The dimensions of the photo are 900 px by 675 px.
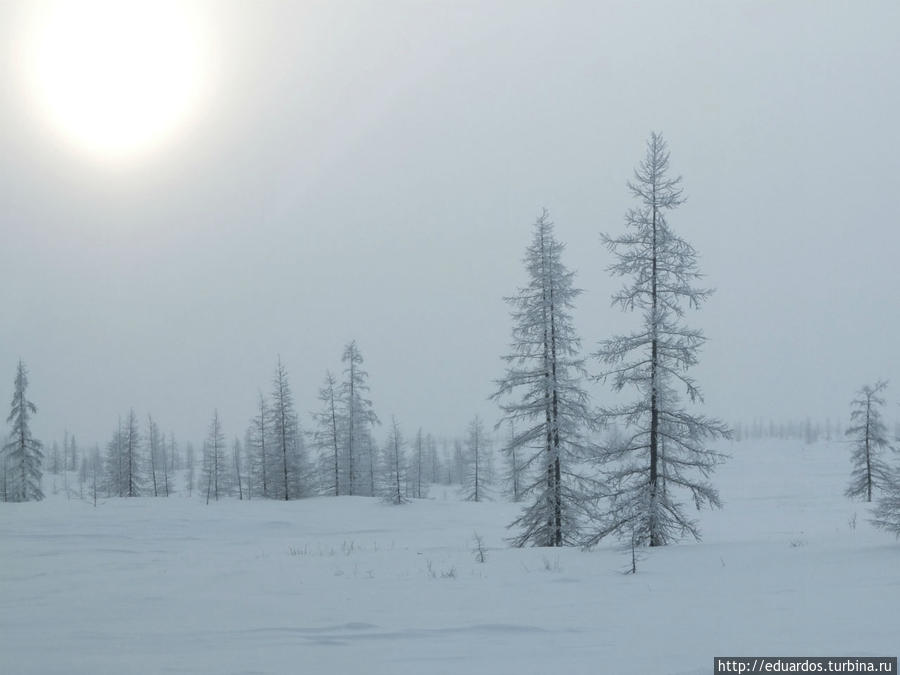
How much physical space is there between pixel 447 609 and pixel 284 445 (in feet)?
141

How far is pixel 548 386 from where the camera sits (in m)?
22.1

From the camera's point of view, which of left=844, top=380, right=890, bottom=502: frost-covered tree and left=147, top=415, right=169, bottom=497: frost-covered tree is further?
left=147, top=415, right=169, bottom=497: frost-covered tree

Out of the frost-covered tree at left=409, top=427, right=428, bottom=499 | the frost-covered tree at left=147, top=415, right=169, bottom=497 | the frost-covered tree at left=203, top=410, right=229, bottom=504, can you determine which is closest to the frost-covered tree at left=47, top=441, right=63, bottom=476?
the frost-covered tree at left=147, top=415, right=169, bottom=497

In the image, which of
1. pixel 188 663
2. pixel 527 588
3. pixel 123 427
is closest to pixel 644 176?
pixel 527 588

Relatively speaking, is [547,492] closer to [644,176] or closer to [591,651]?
[644,176]

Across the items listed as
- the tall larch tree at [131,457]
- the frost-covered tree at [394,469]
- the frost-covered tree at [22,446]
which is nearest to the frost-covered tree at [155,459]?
the tall larch tree at [131,457]

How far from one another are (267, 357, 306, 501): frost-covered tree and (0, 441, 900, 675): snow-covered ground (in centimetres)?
3189

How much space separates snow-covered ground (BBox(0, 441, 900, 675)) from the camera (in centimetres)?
625

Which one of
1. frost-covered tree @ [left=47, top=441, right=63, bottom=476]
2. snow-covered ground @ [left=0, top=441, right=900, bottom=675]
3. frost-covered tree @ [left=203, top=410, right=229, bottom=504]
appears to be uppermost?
snow-covered ground @ [left=0, top=441, right=900, bottom=675]

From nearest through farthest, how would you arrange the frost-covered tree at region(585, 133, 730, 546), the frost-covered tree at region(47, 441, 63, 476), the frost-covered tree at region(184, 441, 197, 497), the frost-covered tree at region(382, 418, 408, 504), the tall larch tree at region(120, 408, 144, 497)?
the frost-covered tree at region(585, 133, 730, 546) < the frost-covered tree at region(382, 418, 408, 504) < the tall larch tree at region(120, 408, 144, 497) < the frost-covered tree at region(184, 441, 197, 497) < the frost-covered tree at region(47, 441, 63, 476)

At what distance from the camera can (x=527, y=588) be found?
1005 cm

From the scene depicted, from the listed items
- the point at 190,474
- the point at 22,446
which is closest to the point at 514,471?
the point at 22,446

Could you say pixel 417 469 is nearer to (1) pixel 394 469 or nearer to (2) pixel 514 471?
(1) pixel 394 469

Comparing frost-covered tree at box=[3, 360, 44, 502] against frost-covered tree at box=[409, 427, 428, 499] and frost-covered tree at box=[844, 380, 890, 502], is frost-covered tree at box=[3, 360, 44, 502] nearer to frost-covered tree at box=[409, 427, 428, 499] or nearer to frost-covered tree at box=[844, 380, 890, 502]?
frost-covered tree at box=[409, 427, 428, 499]
